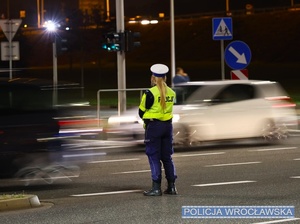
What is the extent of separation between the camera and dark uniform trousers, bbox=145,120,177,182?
13.2 meters

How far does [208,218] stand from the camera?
448 inches

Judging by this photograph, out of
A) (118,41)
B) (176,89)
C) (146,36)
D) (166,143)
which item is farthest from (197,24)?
(166,143)

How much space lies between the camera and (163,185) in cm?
1477

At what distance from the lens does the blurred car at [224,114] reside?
68.4 feet

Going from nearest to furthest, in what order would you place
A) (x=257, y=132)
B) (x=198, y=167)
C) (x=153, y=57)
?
(x=198, y=167) < (x=257, y=132) < (x=153, y=57)

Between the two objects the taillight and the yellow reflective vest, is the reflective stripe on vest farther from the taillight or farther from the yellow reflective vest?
the taillight

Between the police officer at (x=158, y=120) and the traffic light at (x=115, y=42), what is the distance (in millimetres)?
17532

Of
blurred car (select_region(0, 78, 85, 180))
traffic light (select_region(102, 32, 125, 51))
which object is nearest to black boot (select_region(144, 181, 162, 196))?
blurred car (select_region(0, 78, 85, 180))

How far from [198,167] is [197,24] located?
4444 inches

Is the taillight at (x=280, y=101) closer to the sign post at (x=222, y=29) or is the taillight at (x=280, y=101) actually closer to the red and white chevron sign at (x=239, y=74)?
the red and white chevron sign at (x=239, y=74)

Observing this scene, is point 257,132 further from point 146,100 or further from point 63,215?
point 63,215

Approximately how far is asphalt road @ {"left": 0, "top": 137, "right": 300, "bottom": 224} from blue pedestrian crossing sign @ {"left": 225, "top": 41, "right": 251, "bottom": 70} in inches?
254

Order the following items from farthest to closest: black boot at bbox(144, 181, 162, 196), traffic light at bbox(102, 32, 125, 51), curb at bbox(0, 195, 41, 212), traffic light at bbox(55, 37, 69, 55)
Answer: traffic light at bbox(55, 37, 69, 55) → traffic light at bbox(102, 32, 125, 51) → black boot at bbox(144, 181, 162, 196) → curb at bbox(0, 195, 41, 212)

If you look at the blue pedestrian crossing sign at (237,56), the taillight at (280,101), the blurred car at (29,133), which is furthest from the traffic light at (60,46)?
the blurred car at (29,133)
